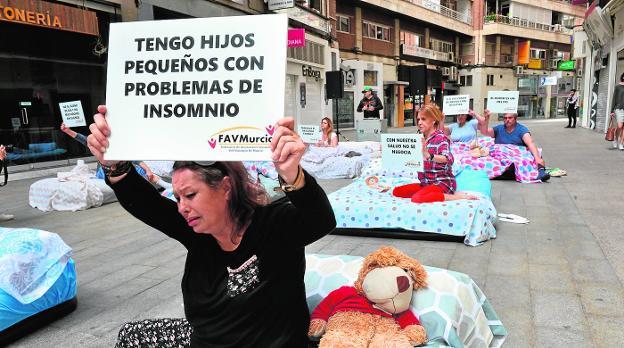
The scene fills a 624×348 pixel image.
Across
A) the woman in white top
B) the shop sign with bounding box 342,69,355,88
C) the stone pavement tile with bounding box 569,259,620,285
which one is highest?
the shop sign with bounding box 342,69,355,88

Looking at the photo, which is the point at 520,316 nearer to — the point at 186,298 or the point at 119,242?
the point at 186,298

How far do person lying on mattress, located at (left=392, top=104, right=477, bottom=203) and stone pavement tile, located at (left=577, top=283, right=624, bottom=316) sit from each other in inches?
76.1

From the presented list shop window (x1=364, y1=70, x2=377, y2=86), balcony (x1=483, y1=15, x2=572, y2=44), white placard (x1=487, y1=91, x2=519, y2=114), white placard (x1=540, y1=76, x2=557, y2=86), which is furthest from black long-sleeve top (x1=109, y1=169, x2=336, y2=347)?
white placard (x1=540, y1=76, x2=557, y2=86)

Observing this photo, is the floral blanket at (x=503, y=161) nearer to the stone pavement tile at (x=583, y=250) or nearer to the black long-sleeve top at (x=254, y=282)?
the stone pavement tile at (x=583, y=250)

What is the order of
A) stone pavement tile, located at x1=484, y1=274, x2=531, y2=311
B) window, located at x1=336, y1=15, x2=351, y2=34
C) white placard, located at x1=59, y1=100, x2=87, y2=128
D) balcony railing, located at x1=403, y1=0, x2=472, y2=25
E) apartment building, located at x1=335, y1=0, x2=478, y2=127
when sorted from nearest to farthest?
1. stone pavement tile, located at x1=484, y1=274, x2=531, y2=311
2. white placard, located at x1=59, y1=100, x2=87, y2=128
3. window, located at x1=336, y1=15, x2=351, y2=34
4. apartment building, located at x1=335, y1=0, x2=478, y2=127
5. balcony railing, located at x1=403, y1=0, x2=472, y2=25

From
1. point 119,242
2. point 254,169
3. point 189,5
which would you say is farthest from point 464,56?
point 119,242

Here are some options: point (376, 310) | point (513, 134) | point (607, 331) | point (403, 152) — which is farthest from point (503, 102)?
point (376, 310)

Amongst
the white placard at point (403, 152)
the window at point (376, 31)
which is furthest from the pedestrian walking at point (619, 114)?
the window at point (376, 31)

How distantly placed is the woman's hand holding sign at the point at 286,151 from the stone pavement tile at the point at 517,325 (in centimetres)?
213

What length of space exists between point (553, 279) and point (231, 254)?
311cm

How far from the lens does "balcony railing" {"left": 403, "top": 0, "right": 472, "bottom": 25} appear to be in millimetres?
33375

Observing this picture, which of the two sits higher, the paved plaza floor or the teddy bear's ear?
the teddy bear's ear

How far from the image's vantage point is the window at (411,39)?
32759 millimetres

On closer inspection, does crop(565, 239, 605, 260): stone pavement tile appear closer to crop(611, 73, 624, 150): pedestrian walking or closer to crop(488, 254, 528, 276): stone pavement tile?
crop(488, 254, 528, 276): stone pavement tile
